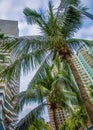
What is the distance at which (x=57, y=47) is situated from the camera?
10.6 m

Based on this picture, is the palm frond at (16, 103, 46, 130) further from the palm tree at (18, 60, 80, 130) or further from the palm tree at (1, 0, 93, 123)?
the palm tree at (1, 0, 93, 123)

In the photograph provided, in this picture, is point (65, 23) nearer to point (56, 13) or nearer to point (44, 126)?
point (56, 13)

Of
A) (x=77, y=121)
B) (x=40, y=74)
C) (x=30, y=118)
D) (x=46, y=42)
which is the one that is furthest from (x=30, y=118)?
(x=77, y=121)

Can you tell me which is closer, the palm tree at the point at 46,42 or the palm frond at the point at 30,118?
the palm tree at the point at 46,42

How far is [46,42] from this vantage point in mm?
11234

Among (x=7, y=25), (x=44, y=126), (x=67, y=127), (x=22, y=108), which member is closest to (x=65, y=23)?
(x=22, y=108)

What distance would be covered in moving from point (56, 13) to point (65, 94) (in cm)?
688

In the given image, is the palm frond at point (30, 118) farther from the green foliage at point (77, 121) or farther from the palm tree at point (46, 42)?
the green foliage at point (77, 121)

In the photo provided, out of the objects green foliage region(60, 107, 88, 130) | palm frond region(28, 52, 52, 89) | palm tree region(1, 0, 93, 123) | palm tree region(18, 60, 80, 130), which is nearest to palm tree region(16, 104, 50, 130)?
palm tree region(18, 60, 80, 130)

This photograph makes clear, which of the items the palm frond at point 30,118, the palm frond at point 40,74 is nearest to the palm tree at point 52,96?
the palm frond at point 30,118

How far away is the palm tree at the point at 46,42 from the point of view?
35.1 feet

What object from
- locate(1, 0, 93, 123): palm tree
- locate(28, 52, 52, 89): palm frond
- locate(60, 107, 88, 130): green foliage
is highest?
locate(1, 0, 93, 123): palm tree

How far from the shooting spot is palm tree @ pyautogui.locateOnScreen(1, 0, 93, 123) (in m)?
10.7

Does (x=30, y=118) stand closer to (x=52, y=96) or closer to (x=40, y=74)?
(x=52, y=96)
